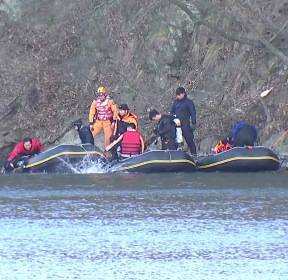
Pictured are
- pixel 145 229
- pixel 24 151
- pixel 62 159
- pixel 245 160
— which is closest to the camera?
pixel 145 229

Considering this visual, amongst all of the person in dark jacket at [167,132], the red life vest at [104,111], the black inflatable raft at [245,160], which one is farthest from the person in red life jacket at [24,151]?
the black inflatable raft at [245,160]

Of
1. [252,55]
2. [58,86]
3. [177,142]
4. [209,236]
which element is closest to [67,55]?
[58,86]

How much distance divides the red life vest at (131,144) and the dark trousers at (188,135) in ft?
4.32

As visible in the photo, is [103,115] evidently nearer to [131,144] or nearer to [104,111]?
[104,111]

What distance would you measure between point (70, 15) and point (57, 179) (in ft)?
39.4

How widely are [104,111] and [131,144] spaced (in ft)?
8.38

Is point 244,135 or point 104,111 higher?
point 104,111

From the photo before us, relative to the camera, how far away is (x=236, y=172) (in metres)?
26.1

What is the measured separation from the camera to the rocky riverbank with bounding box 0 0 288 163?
99.3 feet

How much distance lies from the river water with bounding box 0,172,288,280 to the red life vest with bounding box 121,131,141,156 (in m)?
3.29

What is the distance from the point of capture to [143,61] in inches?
1331

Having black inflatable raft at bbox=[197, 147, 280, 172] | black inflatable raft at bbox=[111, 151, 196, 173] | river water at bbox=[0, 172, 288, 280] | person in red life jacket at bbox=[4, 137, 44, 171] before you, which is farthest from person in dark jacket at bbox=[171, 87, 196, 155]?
river water at bbox=[0, 172, 288, 280]

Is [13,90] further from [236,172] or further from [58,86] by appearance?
[236,172]

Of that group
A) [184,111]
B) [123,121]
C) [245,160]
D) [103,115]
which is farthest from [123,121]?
[245,160]
